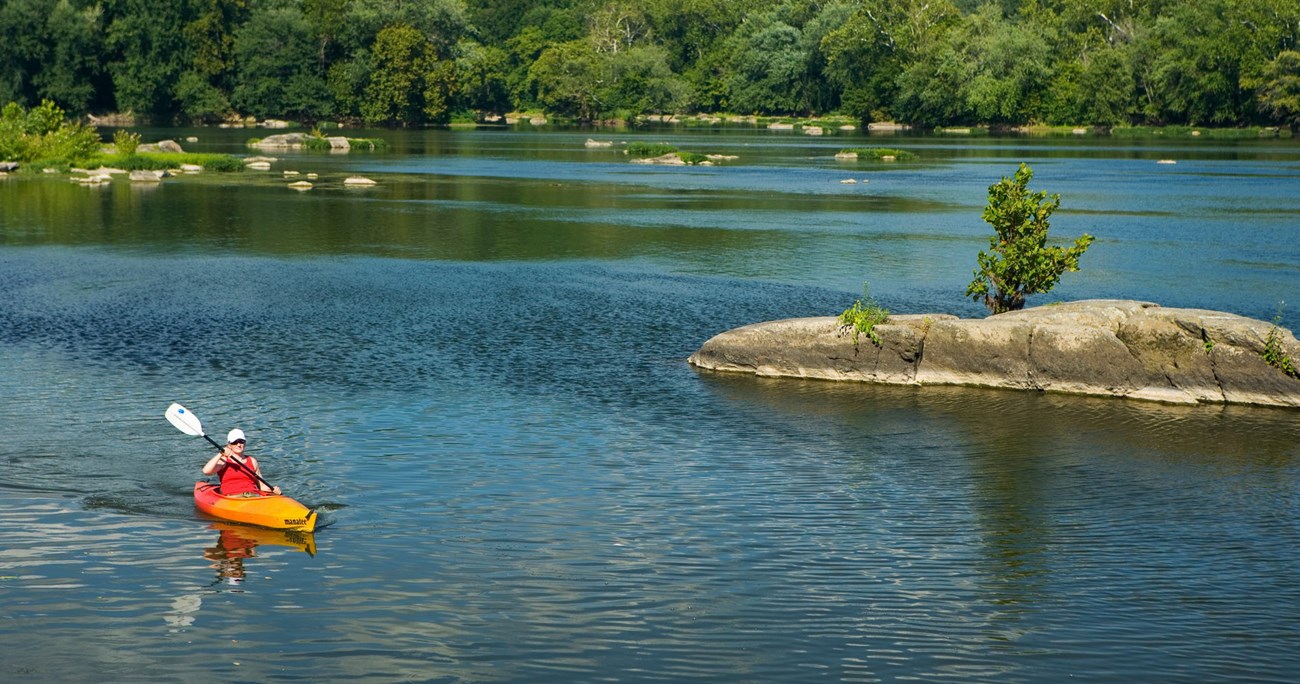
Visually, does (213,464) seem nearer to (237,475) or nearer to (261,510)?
(237,475)

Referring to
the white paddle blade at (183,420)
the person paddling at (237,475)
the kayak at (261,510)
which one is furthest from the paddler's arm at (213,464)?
the white paddle blade at (183,420)

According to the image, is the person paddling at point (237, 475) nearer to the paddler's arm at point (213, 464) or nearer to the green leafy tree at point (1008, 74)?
the paddler's arm at point (213, 464)

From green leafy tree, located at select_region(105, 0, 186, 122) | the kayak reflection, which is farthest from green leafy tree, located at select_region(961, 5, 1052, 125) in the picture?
the kayak reflection

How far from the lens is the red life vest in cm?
2416

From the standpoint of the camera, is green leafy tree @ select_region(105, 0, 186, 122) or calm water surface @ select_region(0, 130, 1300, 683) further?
green leafy tree @ select_region(105, 0, 186, 122)

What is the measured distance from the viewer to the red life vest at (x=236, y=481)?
24.2 m

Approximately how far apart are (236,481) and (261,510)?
93 cm

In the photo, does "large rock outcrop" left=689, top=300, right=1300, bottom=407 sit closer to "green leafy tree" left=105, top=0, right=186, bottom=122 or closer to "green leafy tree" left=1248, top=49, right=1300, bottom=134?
"green leafy tree" left=1248, top=49, right=1300, bottom=134

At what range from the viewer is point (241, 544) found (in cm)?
2311

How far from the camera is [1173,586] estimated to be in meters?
21.3

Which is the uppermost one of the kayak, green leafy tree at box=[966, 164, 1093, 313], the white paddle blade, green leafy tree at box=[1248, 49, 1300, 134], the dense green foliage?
green leafy tree at box=[1248, 49, 1300, 134]

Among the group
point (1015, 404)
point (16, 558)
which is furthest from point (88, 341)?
point (1015, 404)

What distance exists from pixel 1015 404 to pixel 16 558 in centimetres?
2205

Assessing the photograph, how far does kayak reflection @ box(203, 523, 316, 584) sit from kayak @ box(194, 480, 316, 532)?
13 centimetres
